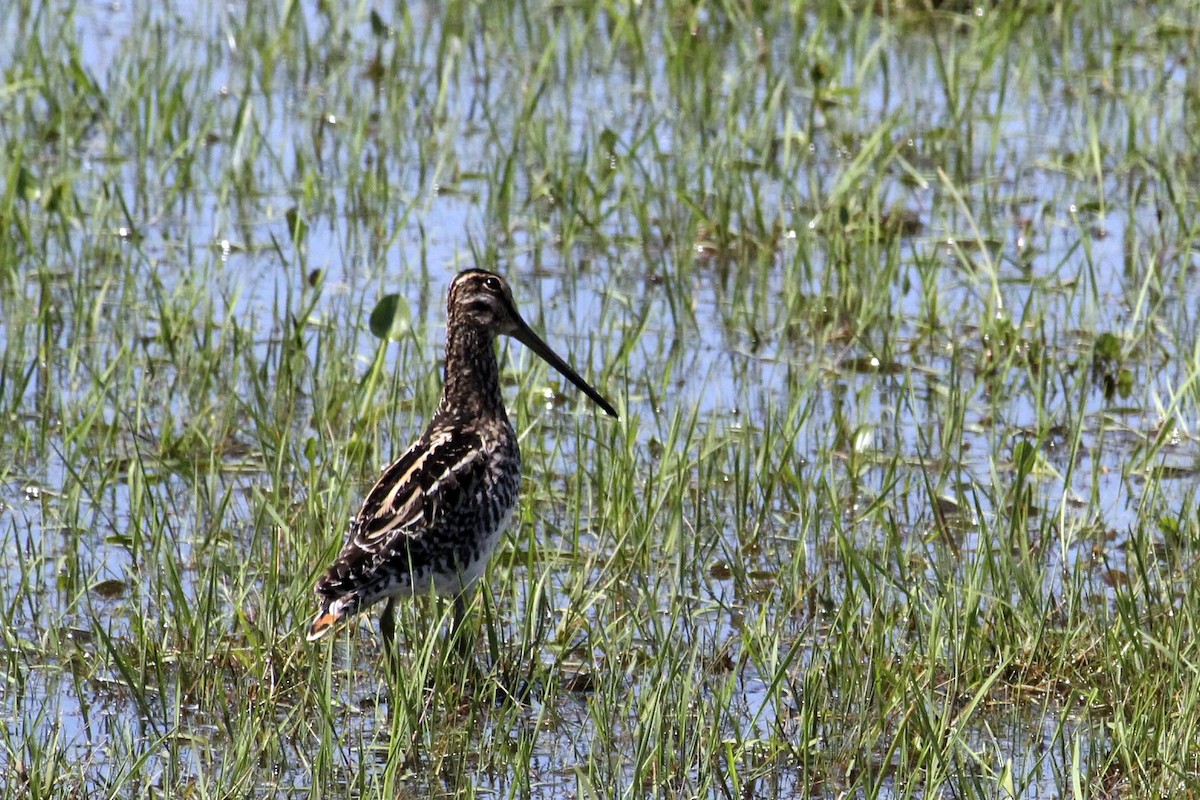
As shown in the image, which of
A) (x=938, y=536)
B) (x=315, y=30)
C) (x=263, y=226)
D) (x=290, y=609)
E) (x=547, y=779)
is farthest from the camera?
(x=315, y=30)

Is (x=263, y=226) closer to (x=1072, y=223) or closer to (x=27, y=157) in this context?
(x=27, y=157)

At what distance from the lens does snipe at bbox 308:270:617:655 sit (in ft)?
16.0

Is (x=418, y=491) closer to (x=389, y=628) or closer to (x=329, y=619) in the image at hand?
(x=389, y=628)

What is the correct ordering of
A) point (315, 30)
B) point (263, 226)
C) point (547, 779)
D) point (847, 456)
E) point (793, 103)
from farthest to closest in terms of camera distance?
point (315, 30) → point (793, 103) → point (263, 226) → point (847, 456) → point (547, 779)

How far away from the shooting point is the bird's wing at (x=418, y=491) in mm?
4996

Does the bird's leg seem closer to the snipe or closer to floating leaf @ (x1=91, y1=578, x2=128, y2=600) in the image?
the snipe

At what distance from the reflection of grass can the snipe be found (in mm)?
162

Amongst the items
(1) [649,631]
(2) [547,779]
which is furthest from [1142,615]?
(2) [547,779]

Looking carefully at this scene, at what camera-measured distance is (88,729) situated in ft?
15.8

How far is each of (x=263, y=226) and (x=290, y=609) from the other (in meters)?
3.31

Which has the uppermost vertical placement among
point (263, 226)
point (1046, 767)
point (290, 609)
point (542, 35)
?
point (542, 35)

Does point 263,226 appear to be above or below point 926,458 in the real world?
above

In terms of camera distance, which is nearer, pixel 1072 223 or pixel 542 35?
pixel 1072 223

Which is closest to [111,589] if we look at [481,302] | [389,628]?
[389,628]
